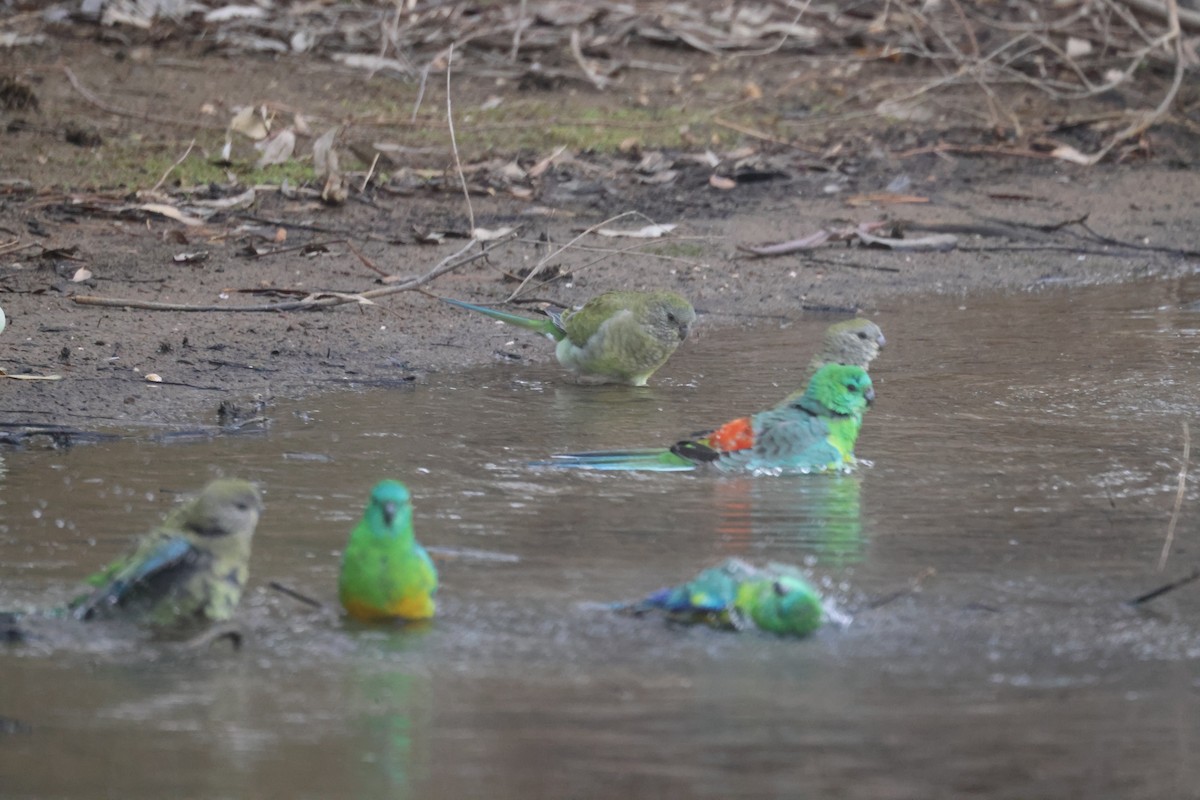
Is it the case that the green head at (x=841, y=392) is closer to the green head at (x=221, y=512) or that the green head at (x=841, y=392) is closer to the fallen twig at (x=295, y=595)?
the fallen twig at (x=295, y=595)

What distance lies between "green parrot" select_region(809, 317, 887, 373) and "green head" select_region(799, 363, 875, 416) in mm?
638

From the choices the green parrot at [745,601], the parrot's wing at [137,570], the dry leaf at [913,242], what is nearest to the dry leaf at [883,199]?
the dry leaf at [913,242]

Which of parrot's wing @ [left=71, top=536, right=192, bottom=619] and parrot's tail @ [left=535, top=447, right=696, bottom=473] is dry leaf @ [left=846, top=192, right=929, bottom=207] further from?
parrot's wing @ [left=71, top=536, right=192, bottom=619]

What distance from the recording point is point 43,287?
25.2ft

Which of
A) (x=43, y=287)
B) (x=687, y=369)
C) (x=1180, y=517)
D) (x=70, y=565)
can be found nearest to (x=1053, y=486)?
(x=1180, y=517)

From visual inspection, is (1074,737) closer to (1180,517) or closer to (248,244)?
(1180,517)

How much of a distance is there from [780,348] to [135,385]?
2913 mm

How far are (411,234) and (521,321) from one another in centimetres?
167

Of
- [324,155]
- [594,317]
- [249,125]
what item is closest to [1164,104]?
[324,155]

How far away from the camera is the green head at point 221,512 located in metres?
3.87

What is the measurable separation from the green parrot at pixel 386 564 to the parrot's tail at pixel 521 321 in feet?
12.1

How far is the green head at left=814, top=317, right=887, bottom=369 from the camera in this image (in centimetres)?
636

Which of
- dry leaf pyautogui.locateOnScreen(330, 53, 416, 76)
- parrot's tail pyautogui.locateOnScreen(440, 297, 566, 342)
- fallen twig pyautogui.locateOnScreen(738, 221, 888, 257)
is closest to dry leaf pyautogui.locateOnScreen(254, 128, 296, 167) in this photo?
dry leaf pyautogui.locateOnScreen(330, 53, 416, 76)

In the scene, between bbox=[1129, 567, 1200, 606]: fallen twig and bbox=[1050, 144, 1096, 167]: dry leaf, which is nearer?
bbox=[1129, 567, 1200, 606]: fallen twig
